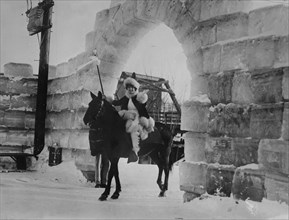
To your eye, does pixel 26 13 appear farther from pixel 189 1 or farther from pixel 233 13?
pixel 233 13

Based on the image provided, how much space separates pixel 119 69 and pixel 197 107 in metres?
3.25

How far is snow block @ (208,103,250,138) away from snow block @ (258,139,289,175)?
1.14ft

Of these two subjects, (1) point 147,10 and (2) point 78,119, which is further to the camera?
(2) point 78,119

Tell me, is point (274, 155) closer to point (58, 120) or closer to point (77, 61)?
point (77, 61)

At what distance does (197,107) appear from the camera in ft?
17.5

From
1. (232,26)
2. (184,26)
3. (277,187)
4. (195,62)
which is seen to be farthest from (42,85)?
(277,187)

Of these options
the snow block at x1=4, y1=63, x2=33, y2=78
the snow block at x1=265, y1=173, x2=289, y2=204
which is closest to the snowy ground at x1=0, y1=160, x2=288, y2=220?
the snow block at x1=265, y1=173, x2=289, y2=204

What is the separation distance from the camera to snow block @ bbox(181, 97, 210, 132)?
17.2ft

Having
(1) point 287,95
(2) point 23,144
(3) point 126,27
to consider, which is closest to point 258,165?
(1) point 287,95

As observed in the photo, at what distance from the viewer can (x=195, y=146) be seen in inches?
209

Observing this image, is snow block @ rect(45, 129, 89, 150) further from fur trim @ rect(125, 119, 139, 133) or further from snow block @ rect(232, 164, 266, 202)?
snow block @ rect(232, 164, 266, 202)

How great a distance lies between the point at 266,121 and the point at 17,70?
7.97 m

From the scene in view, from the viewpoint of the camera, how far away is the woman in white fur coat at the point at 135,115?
18.7 feet

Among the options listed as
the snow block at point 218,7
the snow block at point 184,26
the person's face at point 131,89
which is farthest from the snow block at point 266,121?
the person's face at point 131,89
